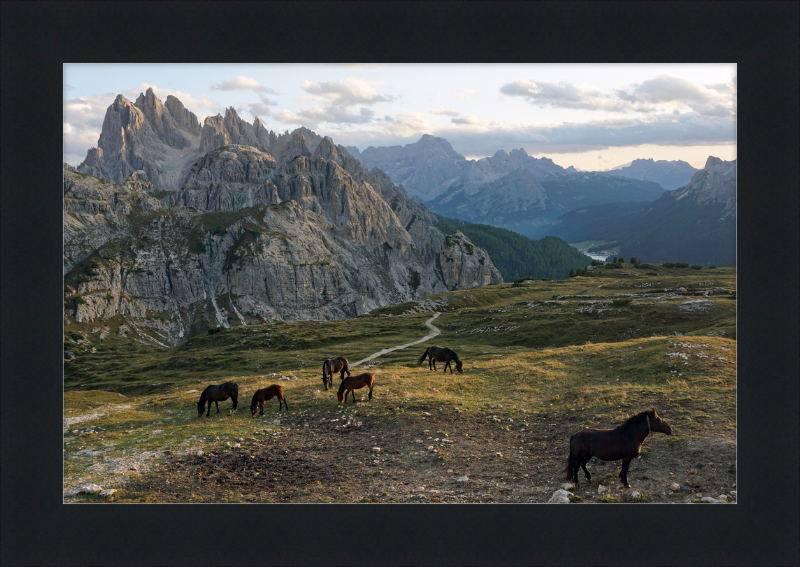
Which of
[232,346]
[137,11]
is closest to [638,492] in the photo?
[137,11]

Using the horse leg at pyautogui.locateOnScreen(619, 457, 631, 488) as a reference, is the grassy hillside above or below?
below

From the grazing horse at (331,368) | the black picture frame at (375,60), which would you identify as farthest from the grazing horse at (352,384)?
the black picture frame at (375,60)

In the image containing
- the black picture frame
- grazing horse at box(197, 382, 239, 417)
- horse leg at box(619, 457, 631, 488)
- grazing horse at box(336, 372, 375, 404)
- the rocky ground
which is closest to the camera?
the black picture frame

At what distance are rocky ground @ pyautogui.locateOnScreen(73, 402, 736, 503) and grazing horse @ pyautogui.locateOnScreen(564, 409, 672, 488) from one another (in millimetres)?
1008

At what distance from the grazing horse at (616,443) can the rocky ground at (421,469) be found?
101cm

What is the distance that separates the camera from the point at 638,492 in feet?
54.0

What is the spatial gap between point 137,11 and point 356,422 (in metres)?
21.3

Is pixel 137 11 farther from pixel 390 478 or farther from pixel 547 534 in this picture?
pixel 547 534

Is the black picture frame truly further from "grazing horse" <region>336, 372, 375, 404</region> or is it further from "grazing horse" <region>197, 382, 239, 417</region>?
"grazing horse" <region>197, 382, 239, 417</region>

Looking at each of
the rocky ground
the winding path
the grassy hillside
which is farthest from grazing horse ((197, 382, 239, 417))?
the winding path

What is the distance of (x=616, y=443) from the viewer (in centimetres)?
1695

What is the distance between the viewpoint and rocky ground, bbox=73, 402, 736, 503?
17266mm

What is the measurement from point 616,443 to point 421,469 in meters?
7.80

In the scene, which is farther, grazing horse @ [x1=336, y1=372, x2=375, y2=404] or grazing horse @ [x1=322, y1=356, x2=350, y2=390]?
grazing horse @ [x1=322, y1=356, x2=350, y2=390]
